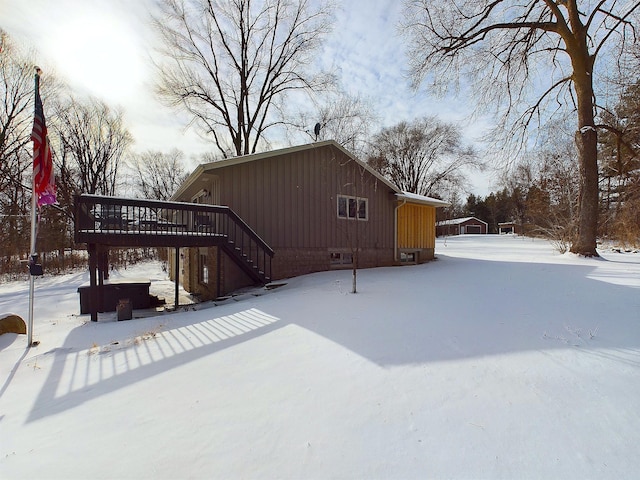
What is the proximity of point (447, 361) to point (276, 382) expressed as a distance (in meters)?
1.80

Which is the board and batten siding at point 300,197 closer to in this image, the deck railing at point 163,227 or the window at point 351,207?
the window at point 351,207

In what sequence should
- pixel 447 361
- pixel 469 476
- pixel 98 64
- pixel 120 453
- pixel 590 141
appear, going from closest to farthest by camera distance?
pixel 469 476 → pixel 120 453 → pixel 447 361 → pixel 98 64 → pixel 590 141

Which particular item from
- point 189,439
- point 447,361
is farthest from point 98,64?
point 447,361

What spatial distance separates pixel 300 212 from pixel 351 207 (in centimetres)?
231

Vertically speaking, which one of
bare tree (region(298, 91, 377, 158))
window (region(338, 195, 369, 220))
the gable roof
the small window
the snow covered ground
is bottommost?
the snow covered ground

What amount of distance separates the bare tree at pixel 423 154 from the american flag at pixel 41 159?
28414mm

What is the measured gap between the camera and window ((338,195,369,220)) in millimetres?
11703

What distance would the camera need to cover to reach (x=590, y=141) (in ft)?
36.7

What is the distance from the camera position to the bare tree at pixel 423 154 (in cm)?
3269

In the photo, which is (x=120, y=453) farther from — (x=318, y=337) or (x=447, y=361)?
(x=447, y=361)

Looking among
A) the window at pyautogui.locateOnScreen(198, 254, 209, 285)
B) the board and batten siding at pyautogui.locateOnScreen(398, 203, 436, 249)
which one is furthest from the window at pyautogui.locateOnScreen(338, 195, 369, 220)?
the window at pyautogui.locateOnScreen(198, 254, 209, 285)

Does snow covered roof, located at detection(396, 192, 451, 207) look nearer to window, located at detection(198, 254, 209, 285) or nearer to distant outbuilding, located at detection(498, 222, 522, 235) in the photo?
window, located at detection(198, 254, 209, 285)

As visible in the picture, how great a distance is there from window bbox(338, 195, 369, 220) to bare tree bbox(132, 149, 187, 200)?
97.5 feet

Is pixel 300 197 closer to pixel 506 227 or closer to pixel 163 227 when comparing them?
pixel 163 227
